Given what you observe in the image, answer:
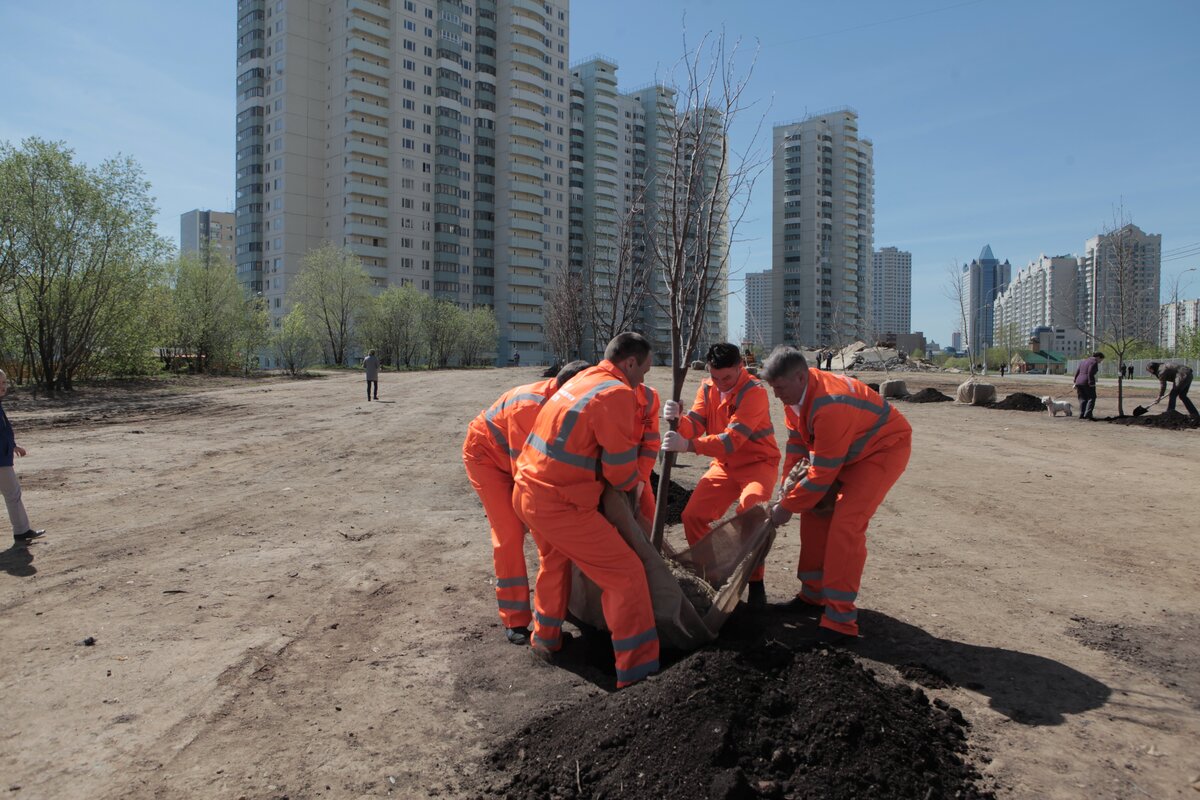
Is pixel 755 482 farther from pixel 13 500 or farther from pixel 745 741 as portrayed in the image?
pixel 13 500

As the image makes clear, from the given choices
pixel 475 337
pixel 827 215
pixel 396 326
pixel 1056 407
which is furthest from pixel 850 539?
pixel 827 215

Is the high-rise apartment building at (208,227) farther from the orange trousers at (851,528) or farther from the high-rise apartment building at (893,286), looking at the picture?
the orange trousers at (851,528)

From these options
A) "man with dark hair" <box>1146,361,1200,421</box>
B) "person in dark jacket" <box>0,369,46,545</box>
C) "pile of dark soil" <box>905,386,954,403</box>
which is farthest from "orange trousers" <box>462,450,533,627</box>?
"pile of dark soil" <box>905,386,954,403</box>

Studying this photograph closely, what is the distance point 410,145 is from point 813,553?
3051 inches

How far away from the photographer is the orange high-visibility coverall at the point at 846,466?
3.97m

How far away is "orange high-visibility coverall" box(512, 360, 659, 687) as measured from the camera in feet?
11.3

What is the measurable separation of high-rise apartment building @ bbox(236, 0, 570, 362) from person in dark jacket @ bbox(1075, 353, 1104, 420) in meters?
64.4

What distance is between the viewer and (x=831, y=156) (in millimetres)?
84062

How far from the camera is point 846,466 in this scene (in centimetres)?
423

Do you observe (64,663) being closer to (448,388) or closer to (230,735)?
(230,735)

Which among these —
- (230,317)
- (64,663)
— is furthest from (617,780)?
(230,317)

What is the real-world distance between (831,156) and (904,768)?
90622mm

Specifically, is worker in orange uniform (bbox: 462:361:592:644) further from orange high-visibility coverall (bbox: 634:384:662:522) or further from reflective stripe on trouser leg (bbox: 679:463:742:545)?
reflective stripe on trouser leg (bbox: 679:463:742:545)

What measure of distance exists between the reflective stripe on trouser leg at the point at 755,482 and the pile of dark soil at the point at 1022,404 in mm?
18231
